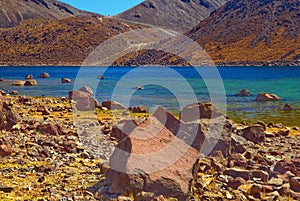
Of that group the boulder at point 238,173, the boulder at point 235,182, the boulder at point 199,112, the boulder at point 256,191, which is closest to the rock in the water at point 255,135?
the boulder at point 199,112

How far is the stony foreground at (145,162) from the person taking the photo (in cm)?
1171

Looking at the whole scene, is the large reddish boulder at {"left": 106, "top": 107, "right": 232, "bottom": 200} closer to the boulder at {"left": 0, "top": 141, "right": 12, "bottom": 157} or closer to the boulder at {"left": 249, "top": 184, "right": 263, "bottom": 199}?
the boulder at {"left": 249, "top": 184, "right": 263, "bottom": 199}

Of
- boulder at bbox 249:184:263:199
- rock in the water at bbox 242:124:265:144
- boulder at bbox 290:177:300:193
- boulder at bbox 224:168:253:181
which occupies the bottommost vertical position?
boulder at bbox 249:184:263:199

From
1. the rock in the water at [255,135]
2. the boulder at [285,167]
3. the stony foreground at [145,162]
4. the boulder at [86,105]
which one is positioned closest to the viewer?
the stony foreground at [145,162]

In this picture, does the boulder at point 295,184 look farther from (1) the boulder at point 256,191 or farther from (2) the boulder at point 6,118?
(2) the boulder at point 6,118

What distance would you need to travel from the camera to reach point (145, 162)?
11.6m

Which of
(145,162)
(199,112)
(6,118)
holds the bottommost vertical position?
(145,162)

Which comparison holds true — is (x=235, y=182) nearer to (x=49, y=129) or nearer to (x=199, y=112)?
(x=199, y=112)

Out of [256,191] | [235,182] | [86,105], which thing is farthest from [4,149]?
[86,105]

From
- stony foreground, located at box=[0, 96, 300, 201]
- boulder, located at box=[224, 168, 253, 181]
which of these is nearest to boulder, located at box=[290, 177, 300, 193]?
stony foreground, located at box=[0, 96, 300, 201]

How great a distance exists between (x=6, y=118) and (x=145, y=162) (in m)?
11.7

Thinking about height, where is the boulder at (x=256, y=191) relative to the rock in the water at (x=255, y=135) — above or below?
below

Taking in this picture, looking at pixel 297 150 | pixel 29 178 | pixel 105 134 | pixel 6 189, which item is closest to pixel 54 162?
pixel 29 178

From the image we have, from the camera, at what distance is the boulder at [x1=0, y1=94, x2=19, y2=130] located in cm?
2055
